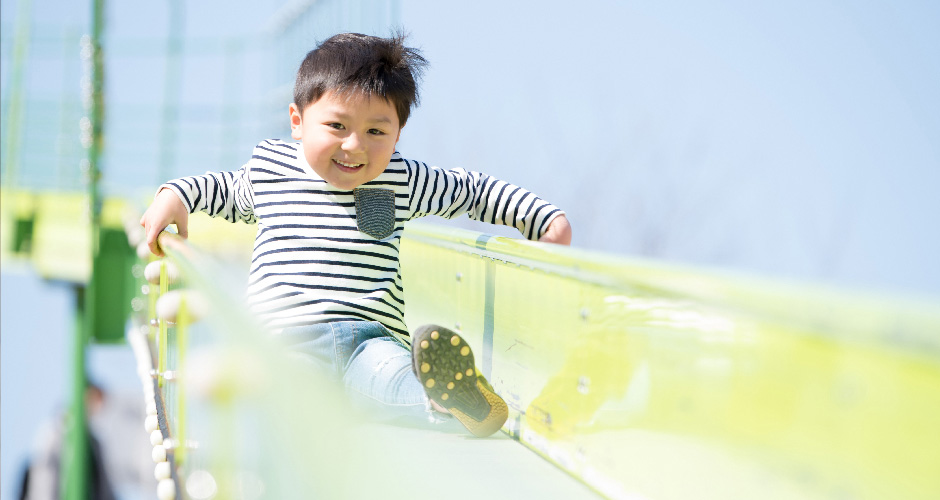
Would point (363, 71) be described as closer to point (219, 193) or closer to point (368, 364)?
point (219, 193)

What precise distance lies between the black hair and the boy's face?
0.02m

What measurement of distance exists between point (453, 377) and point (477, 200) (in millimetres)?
759

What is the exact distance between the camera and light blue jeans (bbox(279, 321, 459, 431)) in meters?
2.00

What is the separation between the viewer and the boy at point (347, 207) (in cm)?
211

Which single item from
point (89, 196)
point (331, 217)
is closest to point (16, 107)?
point (89, 196)

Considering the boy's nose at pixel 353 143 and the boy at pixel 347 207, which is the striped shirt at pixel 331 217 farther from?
the boy's nose at pixel 353 143

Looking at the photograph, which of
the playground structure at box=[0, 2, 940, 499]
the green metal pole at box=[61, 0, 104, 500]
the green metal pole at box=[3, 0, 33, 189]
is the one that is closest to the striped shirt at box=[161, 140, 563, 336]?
the playground structure at box=[0, 2, 940, 499]

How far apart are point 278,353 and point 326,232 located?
4.91 ft

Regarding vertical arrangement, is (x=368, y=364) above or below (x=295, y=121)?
below

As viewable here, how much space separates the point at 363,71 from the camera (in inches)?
88.9

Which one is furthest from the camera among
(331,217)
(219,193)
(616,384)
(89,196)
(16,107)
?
(16,107)

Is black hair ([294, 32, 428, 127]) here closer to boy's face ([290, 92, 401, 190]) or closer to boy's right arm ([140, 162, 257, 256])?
boy's face ([290, 92, 401, 190])

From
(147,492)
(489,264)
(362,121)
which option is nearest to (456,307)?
(489,264)

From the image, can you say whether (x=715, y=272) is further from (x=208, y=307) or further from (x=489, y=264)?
(x=489, y=264)
